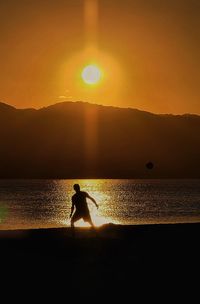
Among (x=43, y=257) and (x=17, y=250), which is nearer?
(x=43, y=257)

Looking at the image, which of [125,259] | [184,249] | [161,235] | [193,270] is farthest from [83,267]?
[161,235]

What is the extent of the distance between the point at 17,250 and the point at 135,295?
751 centimetres

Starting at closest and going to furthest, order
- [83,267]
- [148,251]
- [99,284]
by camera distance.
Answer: [99,284]
[83,267]
[148,251]

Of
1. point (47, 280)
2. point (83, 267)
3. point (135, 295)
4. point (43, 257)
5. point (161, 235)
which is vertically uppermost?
point (161, 235)

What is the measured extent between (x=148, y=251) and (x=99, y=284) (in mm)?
5487

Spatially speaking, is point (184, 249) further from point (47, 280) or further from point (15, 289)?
point (15, 289)

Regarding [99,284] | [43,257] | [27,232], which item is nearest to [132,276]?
[99,284]

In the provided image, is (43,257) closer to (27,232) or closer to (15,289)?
(15,289)

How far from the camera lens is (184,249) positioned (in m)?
18.9

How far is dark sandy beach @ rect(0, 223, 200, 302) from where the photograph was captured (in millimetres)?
12797

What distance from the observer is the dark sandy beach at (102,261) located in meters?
12.8

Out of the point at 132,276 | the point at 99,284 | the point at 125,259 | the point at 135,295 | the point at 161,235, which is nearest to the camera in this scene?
the point at 135,295

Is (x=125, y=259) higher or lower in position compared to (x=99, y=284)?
higher

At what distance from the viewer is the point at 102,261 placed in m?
16.4
